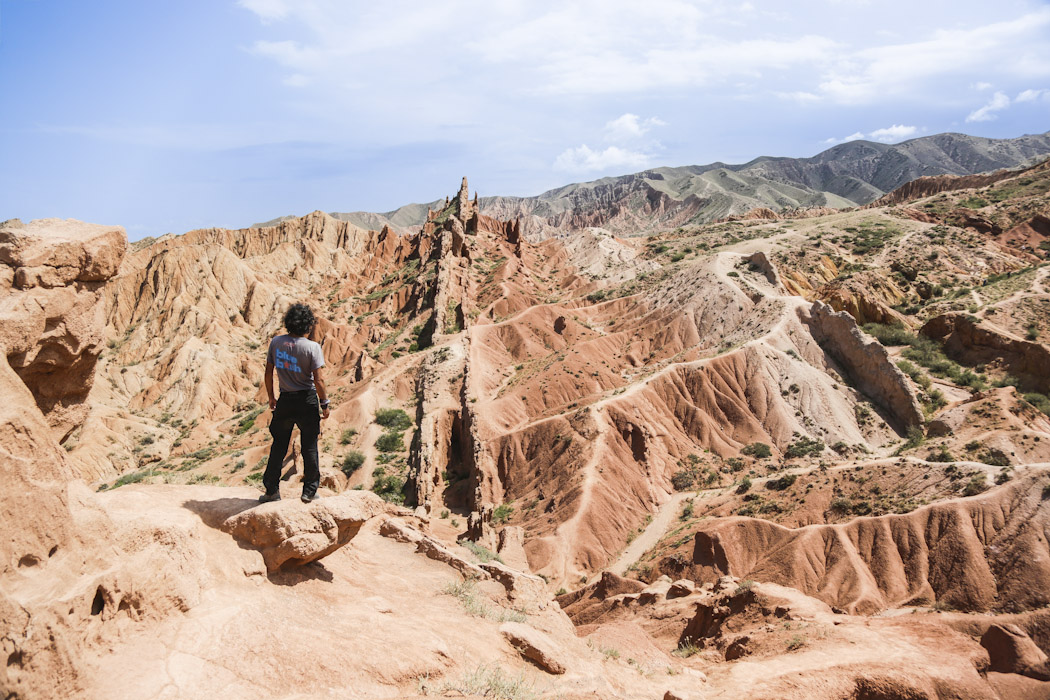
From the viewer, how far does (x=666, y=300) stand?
59844mm

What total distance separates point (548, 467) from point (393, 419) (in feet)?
38.3

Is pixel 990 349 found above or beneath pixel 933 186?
beneath

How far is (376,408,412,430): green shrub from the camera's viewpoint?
40.9 metres

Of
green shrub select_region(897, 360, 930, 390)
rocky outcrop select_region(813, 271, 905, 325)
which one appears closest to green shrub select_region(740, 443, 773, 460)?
green shrub select_region(897, 360, 930, 390)

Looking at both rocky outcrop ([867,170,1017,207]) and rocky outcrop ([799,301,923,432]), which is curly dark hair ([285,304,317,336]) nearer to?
rocky outcrop ([799,301,923,432])

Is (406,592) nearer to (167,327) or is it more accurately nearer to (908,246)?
(167,327)

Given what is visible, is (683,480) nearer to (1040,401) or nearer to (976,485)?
(976,485)

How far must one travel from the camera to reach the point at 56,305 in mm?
6117

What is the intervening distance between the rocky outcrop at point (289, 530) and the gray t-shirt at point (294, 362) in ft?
5.26

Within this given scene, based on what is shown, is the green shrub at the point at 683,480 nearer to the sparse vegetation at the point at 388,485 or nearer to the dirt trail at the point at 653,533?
the dirt trail at the point at 653,533

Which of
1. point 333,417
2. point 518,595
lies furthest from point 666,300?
point 518,595

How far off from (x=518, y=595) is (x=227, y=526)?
607cm

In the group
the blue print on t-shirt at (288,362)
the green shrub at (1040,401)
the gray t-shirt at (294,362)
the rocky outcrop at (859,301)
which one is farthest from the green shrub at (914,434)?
the blue print on t-shirt at (288,362)

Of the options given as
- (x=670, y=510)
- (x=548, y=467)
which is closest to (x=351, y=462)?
(x=548, y=467)
